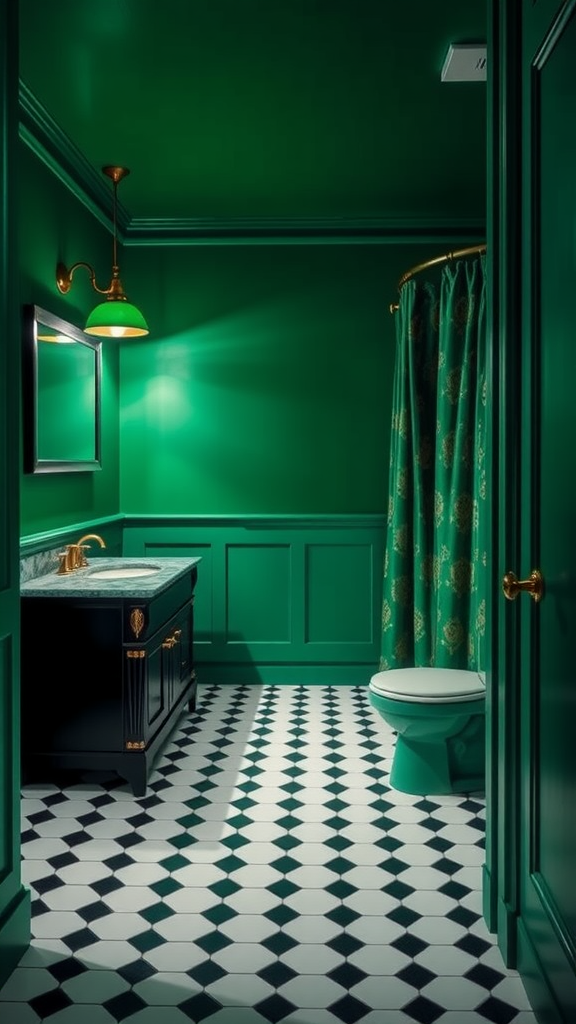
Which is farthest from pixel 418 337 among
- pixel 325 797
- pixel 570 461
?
pixel 570 461

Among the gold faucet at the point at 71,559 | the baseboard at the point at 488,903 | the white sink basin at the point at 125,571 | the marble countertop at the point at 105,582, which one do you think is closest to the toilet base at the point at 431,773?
the baseboard at the point at 488,903

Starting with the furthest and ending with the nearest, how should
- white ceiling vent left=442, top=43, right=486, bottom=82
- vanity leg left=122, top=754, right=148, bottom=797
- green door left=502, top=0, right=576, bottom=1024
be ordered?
vanity leg left=122, top=754, right=148, bottom=797 → white ceiling vent left=442, top=43, right=486, bottom=82 → green door left=502, top=0, right=576, bottom=1024

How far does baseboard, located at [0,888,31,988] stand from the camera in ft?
6.56

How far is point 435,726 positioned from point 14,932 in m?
1.57

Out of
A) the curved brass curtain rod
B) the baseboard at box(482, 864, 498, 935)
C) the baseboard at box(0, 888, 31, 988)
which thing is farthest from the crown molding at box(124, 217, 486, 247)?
the baseboard at box(0, 888, 31, 988)

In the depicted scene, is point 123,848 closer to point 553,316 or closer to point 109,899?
point 109,899

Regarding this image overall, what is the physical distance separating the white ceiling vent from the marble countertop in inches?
81.8

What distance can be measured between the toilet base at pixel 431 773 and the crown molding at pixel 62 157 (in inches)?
107

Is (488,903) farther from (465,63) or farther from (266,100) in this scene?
(266,100)

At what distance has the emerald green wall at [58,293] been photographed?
3480 mm

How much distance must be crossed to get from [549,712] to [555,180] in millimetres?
1027

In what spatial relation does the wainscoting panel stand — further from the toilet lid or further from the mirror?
the toilet lid

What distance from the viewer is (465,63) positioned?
2973 millimetres

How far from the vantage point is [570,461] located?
156 centimetres
